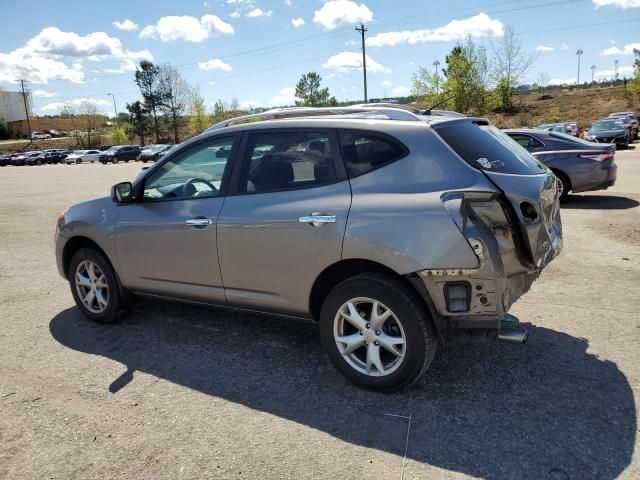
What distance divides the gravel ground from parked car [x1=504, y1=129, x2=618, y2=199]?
5.57 metres

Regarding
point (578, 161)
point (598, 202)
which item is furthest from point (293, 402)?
point (598, 202)

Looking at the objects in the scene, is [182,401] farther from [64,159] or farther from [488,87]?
[64,159]

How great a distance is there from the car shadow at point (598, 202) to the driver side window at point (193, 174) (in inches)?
323

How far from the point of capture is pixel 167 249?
4.27 meters

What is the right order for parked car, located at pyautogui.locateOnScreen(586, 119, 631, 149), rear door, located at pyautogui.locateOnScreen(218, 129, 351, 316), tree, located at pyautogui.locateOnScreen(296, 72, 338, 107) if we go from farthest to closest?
1. tree, located at pyautogui.locateOnScreen(296, 72, 338, 107)
2. parked car, located at pyautogui.locateOnScreen(586, 119, 631, 149)
3. rear door, located at pyautogui.locateOnScreen(218, 129, 351, 316)

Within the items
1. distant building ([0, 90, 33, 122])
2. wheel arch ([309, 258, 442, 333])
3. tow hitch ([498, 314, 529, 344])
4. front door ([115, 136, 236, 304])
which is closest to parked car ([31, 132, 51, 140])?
distant building ([0, 90, 33, 122])

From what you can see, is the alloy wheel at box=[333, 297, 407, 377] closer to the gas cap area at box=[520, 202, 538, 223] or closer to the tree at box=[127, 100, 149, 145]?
the gas cap area at box=[520, 202, 538, 223]

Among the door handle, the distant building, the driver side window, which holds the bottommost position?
the door handle

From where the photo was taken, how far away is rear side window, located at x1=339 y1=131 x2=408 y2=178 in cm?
338

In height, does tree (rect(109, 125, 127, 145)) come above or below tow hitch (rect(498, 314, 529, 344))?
above

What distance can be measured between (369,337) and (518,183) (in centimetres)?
135

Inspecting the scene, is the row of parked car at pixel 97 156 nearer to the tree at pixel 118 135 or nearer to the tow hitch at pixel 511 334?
the tree at pixel 118 135

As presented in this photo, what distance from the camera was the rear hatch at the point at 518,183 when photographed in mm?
→ 3176

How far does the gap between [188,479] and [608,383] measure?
106 inches
